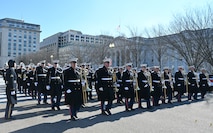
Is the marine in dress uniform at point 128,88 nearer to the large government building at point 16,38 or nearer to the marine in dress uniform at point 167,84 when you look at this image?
the marine in dress uniform at point 167,84

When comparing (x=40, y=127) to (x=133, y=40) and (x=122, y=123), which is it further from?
(x=133, y=40)

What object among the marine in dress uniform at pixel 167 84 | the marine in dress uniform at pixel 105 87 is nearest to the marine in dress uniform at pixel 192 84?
the marine in dress uniform at pixel 167 84

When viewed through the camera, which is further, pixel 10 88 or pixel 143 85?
pixel 143 85

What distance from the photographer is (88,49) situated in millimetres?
40188

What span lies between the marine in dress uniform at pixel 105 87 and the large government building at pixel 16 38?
407ft

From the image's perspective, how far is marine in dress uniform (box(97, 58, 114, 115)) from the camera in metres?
8.60

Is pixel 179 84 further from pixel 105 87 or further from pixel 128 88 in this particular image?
pixel 105 87

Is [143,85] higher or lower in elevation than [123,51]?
lower

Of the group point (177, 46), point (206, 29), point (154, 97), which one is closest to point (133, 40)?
point (177, 46)

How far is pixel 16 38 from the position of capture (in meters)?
129

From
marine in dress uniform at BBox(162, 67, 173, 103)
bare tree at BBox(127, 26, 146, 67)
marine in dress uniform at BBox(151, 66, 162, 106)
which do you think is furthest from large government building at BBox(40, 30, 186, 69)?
marine in dress uniform at BBox(151, 66, 162, 106)

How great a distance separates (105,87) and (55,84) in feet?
7.95

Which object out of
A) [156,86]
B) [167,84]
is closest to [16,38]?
[167,84]

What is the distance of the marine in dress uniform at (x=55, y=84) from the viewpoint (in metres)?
9.57
